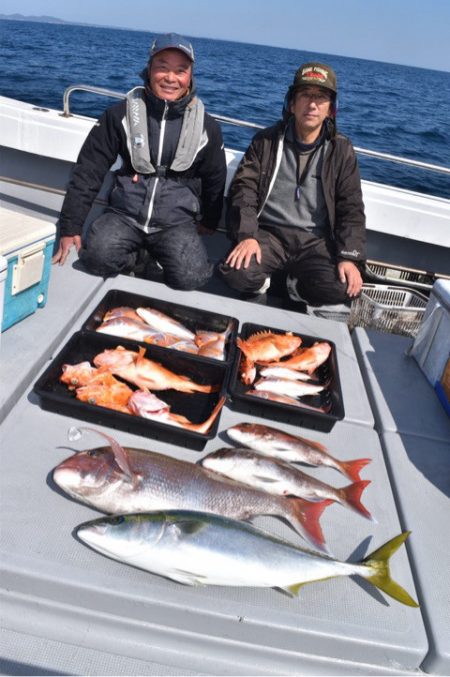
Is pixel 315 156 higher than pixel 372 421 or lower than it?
higher

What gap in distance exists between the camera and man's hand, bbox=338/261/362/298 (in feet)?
13.3

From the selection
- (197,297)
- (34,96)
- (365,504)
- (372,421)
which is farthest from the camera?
(34,96)

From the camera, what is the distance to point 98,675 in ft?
5.61

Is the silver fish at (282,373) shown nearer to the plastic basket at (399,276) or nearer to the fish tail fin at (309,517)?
the fish tail fin at (309,517)

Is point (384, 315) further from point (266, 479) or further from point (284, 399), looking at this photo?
point (266, 479)

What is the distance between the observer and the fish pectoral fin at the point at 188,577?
69.3 inches

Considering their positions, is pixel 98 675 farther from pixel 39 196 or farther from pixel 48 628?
pixel 39 196

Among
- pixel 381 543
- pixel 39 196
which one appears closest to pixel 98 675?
pixel 381 543

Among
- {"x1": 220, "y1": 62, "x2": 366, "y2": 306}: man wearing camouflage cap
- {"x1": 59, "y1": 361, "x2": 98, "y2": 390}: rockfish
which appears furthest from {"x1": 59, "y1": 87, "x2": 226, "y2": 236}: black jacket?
{"x1": 59, "y1": 361, "x2": 98, "y2": 390}: rockfish

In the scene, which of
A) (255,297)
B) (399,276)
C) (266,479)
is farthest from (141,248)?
(399,276)

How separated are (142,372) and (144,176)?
68.9 inches

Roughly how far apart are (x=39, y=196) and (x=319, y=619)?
448 centimetres

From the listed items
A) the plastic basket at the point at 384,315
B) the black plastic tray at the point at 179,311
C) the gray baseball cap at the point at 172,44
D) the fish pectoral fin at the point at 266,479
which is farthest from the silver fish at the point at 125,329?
the plastic basket at the point at 384,315

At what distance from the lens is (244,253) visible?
3.89 meters
